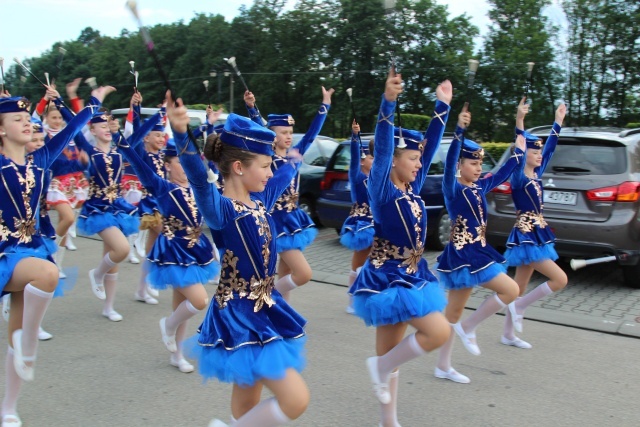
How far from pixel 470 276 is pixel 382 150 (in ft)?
5.46

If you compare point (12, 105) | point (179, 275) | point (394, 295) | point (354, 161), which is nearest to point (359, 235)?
point (354, 161)

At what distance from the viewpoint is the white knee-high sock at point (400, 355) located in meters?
3.50

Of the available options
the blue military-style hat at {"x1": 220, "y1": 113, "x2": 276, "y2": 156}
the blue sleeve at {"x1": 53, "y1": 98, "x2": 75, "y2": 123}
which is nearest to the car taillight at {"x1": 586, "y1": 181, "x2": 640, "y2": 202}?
the blue military-style hat at {"x1": 220, "y1": 113, "x2": 276, "y2": 156}

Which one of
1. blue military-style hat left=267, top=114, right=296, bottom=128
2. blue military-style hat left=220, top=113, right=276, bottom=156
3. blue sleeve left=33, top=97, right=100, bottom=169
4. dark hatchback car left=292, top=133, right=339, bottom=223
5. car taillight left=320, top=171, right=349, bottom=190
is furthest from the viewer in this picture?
dark hatchback car left=292, top=133, right=339, bottom=223

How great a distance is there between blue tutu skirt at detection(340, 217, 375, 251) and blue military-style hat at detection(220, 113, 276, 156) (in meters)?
3.48

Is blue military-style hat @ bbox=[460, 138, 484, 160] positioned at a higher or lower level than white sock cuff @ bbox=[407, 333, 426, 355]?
higher

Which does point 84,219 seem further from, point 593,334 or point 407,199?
point 593,334

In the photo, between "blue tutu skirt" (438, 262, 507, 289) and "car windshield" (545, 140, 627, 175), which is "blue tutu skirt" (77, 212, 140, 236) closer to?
"blue tutu skirt" (438, 262, 507, 289)

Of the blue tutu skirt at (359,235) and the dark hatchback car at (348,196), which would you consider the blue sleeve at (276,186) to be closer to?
the blue tutu skirt at (359,235)

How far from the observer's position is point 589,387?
4418 mm

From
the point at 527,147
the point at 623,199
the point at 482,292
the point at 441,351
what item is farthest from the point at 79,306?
the point at 623,199

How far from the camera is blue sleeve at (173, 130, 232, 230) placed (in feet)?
8.43

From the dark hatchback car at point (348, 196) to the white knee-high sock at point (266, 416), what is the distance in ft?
21.2

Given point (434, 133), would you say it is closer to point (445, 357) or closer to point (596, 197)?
point (445, 357)
